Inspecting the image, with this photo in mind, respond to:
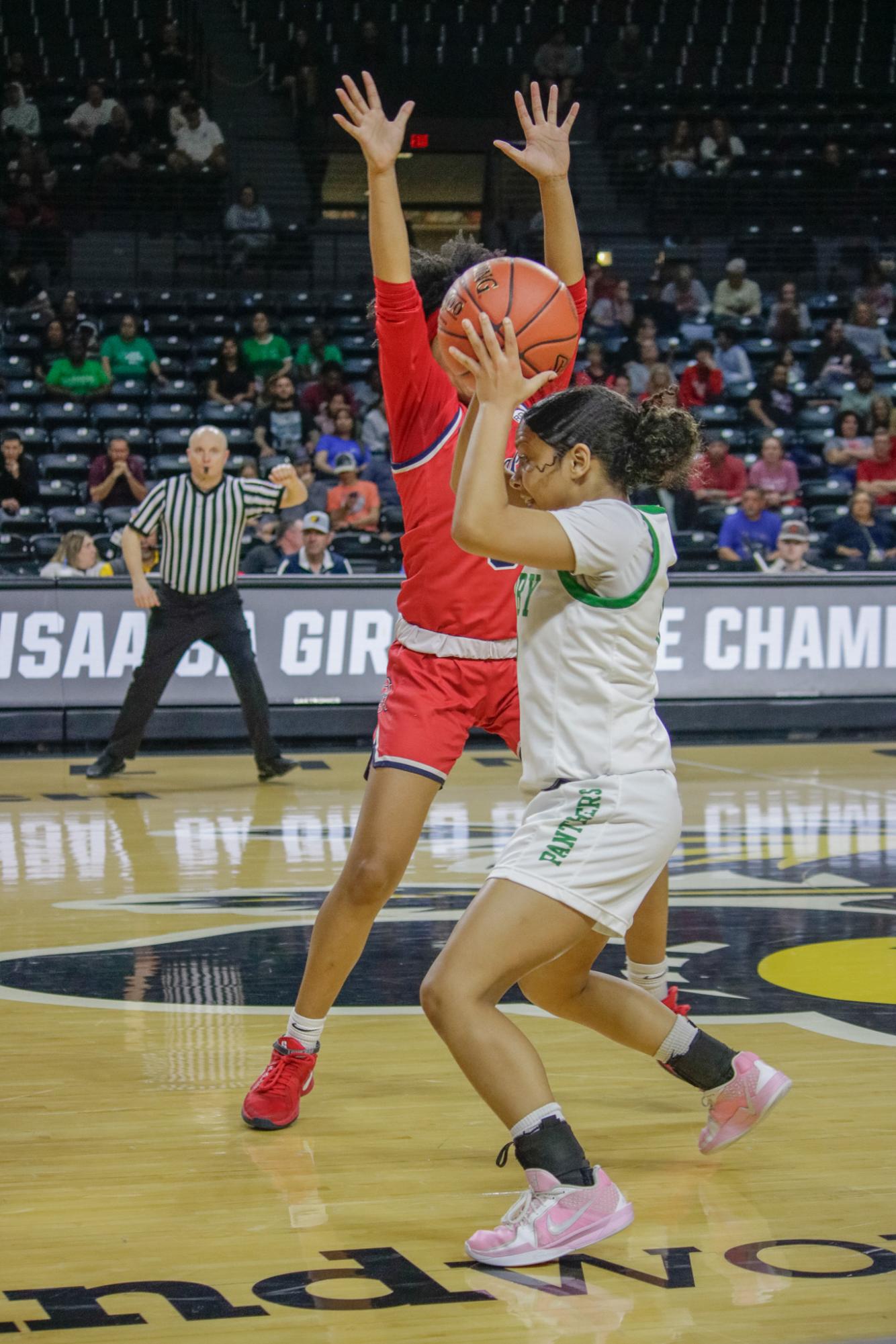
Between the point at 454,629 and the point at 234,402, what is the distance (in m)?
12.6

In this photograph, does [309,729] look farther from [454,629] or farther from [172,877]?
[454,629]

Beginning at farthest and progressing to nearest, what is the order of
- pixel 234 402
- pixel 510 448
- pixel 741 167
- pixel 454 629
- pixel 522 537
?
pixel 741 167
pixel 234 402
pixel 510 448
pixel 454 629
pixel 522 537

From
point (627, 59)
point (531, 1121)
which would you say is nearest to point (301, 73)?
point (627, 59)

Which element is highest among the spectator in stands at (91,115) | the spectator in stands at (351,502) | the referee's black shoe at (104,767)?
the spectator in stands at (91,115)

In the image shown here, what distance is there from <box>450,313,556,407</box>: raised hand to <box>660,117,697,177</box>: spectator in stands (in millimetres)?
17687

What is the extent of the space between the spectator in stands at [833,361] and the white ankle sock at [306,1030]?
14.5 meters

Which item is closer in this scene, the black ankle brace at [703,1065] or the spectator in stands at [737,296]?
the black ankle brace at [703,1065]

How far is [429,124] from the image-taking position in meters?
21.4

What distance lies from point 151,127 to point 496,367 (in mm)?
17355

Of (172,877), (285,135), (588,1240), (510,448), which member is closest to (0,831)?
(172,877)

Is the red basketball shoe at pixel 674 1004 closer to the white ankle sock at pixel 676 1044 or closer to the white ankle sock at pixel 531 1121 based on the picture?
the white ankle sock at pixel 676 1044

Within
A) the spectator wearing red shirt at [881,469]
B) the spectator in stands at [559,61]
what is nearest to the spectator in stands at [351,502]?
the spectator wearing red shirt at [881,469]

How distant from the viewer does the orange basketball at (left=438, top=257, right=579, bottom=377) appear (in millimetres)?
3365

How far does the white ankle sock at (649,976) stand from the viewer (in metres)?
3.98
